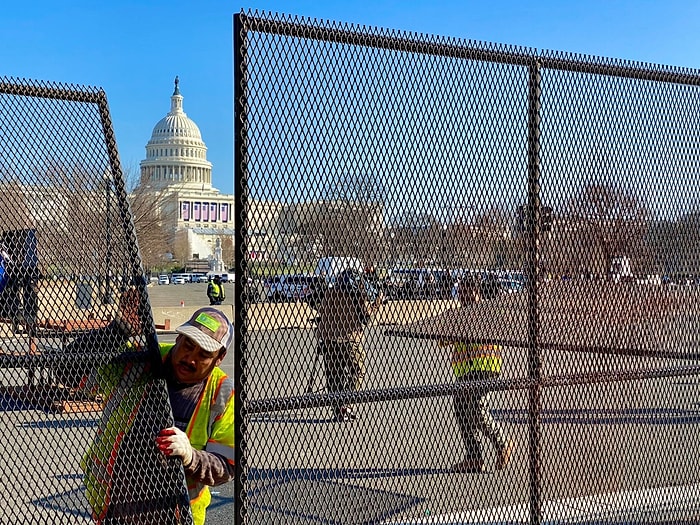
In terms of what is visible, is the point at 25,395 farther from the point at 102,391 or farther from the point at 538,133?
the point at 538,133

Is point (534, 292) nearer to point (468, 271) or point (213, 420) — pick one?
point (468, 271)

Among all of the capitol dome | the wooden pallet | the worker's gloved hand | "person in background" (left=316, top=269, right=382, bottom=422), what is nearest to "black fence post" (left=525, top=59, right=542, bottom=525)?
"person in background" (left=316, top=269, right=382, bottom=422)

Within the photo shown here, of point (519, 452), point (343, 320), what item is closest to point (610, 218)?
point (519, 452)

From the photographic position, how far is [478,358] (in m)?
4.35

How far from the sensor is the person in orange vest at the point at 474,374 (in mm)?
3947

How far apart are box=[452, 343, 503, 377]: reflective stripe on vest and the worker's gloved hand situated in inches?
52.4

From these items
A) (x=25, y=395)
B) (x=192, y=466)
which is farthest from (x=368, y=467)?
(x=25, y=395)

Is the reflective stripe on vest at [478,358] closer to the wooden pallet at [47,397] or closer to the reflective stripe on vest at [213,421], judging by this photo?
the reflective stripe on vest at [213,421]

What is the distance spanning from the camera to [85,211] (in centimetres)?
377

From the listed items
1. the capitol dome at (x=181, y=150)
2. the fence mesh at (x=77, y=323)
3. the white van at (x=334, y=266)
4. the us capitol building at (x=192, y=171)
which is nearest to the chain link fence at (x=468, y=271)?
the white van at (x=334, y=266)

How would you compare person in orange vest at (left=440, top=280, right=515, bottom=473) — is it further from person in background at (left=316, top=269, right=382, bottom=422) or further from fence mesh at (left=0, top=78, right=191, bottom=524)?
fence mesh at (left=0, top=78, right=191, bottom=524)

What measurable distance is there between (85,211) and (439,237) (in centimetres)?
146

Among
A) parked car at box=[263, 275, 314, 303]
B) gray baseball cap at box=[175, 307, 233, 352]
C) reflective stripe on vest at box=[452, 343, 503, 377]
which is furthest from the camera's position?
reflective stripe on vest at box=[452, 343, 503, 377]

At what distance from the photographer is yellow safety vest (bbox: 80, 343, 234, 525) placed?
3512mm
